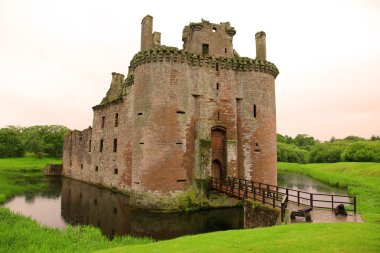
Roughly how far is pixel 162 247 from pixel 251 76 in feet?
52.6

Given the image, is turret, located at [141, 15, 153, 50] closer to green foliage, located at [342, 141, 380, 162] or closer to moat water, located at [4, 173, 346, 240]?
moat water, located at [4, 173, 346, 240]

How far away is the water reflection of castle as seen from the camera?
50.5 ft

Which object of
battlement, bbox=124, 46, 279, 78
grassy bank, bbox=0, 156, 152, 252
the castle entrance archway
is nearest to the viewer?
grassy bank, bbox=0, 156, 152, 252

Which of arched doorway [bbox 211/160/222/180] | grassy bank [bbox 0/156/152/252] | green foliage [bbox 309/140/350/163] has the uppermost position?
green foliage [bbox 309/140/350/163]

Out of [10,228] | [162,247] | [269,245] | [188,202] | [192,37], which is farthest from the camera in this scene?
[192,37]

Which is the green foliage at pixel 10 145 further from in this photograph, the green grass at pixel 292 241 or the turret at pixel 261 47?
the green grass at pixel 292 241

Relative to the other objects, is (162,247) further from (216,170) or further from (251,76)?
(251,76)

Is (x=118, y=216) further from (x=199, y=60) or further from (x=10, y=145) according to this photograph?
(x=10, y=145)

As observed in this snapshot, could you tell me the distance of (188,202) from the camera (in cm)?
1959

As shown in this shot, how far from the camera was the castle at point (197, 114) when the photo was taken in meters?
19.9

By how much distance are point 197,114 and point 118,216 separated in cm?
826

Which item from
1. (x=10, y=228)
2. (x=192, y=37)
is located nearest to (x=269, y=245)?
(x=10, y=228)

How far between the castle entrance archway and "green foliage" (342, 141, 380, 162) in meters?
42.1

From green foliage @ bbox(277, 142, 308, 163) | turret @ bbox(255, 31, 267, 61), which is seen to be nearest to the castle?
turret @ bbox(255, 31, 267, 61)
